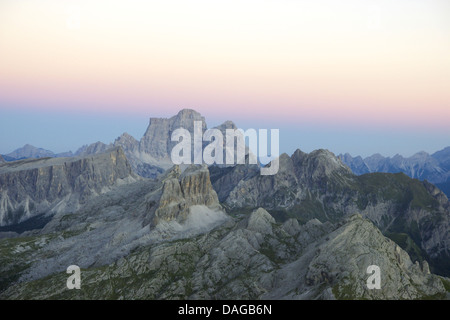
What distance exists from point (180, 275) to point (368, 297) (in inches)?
3918

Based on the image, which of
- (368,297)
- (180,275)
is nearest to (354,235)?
(368,297)

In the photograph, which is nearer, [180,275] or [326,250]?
[326,250]
